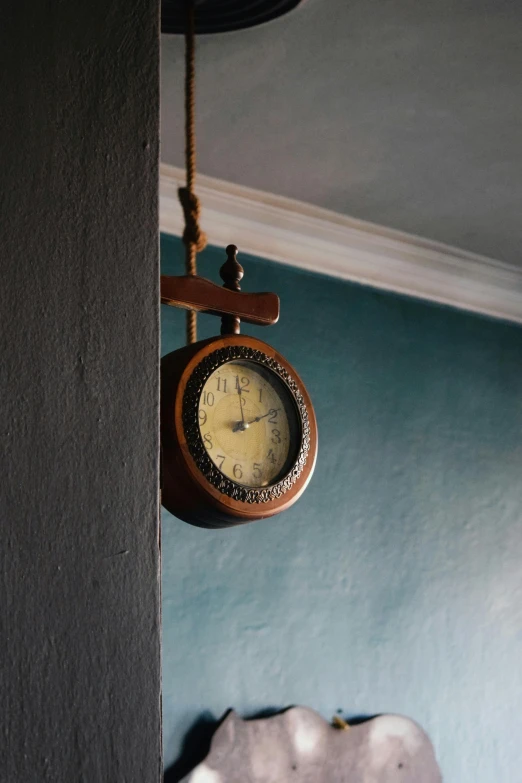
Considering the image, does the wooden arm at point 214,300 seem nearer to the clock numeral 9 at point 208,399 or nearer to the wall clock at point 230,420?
the wall clock at point 230,420

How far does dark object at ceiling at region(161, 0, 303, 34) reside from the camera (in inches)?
51.6

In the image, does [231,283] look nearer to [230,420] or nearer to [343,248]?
[230,420]

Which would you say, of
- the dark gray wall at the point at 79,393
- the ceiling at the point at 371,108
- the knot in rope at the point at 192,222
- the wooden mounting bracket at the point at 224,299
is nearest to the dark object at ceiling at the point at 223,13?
the ceiling at the point at 371,108

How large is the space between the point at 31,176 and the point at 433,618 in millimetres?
2025

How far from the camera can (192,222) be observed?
114cm

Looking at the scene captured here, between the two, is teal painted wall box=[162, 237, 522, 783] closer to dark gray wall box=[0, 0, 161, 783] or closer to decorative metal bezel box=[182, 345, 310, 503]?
decorative metal bezel box=[182, 345, 310, 503]

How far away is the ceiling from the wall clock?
0.61 meters

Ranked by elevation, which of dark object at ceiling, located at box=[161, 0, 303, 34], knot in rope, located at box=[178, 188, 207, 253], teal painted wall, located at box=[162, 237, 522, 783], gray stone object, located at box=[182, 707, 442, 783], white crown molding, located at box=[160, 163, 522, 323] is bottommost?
gray stone object, located at box=[182, 707, 442, 783]

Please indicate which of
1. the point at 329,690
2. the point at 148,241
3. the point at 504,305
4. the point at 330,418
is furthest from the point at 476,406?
the point at 148,241

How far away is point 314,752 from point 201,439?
1302mm

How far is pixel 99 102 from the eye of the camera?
579 mm

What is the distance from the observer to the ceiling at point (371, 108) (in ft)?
4.65

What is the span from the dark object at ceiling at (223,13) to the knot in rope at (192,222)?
1.20ft

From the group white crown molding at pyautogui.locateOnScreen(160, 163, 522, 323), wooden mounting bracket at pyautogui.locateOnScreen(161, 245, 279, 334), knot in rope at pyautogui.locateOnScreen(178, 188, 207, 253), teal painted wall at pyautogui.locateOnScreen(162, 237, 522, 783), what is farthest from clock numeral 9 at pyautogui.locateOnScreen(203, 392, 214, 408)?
white crown molding at pyautogui.locateOnScreen(160, 163, 522, 323)
